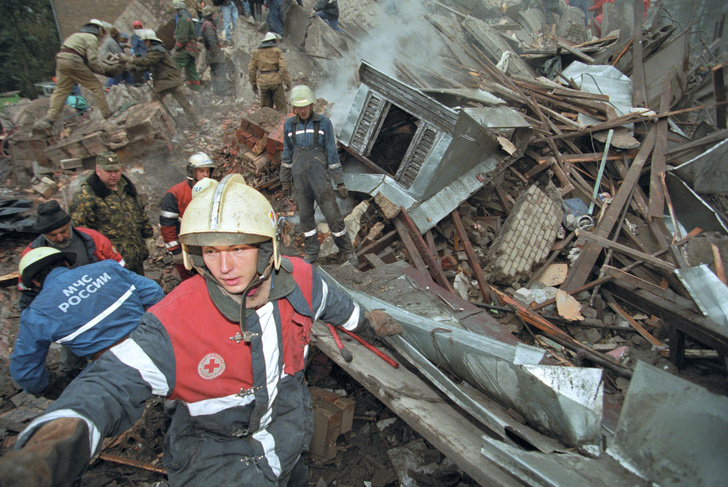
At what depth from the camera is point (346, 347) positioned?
289 cm

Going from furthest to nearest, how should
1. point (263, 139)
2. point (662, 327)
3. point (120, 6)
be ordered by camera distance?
point (120, 6) < point (263, 139) < point (662, 327)

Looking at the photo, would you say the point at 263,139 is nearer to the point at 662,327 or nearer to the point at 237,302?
the point at 237,302

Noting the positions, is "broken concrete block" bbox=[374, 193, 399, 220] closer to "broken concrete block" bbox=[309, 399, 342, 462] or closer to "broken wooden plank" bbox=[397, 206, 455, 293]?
"broken wooden plank" bbox=[397, 206, 455, 293]

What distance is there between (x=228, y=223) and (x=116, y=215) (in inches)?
124

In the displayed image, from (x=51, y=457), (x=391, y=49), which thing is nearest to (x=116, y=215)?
(x=51, y=457)

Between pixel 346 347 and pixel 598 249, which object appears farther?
pixel 598 249

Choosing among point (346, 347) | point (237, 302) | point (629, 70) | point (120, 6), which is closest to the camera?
point (237, 302)

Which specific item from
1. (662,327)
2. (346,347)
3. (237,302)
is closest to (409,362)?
(346,347)

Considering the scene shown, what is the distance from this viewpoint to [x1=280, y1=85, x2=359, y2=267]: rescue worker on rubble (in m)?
4.89

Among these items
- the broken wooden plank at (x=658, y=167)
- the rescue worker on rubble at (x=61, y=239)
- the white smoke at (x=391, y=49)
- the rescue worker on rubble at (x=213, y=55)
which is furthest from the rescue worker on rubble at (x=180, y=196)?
the broken wooden plank at (x=658, y=167)

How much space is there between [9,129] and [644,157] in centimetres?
1233

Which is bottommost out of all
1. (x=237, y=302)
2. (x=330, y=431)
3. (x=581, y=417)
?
(x=330, y=431)

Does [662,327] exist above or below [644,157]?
below

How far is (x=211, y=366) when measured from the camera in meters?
1.60
